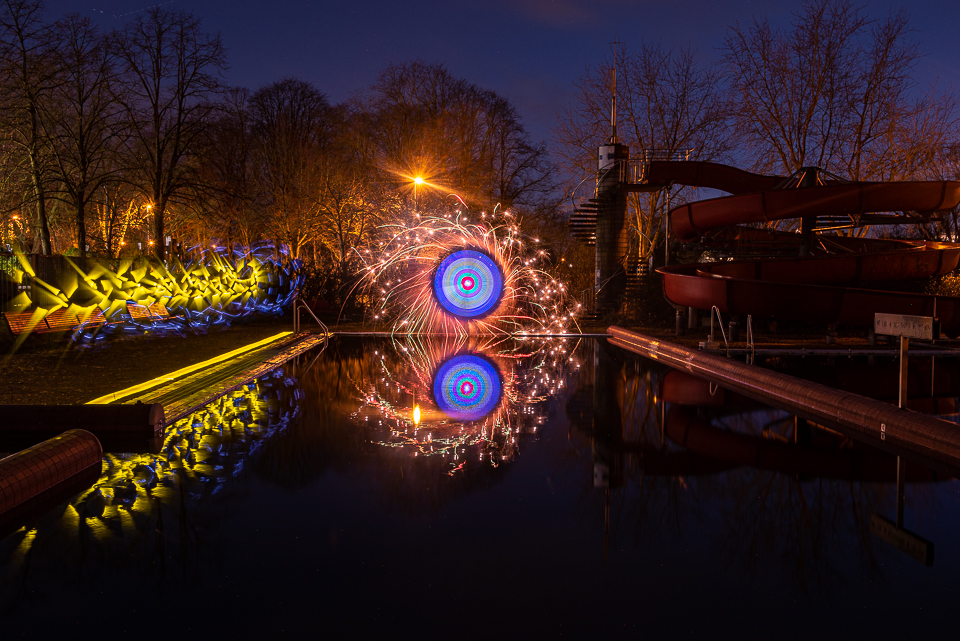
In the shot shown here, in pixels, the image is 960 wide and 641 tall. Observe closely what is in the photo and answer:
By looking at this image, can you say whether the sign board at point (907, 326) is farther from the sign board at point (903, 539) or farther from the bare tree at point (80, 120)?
the bare tree at point (80, 120)

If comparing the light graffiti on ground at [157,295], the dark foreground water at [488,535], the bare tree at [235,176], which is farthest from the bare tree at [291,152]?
the dark foreground water at [488,535]

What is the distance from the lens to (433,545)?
14.6 ft

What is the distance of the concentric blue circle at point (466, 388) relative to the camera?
8750mm

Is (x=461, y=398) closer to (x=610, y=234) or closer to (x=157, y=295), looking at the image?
(x=157, y=295)

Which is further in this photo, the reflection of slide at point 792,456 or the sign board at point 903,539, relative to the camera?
the reflection of slide at point 792,456

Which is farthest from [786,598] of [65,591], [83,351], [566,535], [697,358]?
[83,351]

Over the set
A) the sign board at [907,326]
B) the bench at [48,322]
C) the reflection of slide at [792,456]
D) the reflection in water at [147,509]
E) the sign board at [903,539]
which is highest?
the sign board at [907,326]

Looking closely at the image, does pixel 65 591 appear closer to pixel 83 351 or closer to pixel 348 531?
pixel 348 531

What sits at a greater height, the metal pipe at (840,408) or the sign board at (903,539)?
the metal pipe at (840,408)

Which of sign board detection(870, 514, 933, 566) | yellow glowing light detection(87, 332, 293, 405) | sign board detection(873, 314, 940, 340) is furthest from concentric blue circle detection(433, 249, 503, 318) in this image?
sign board detection(870, 514, 933, 566)

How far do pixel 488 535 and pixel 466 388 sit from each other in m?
Answer: 5.77

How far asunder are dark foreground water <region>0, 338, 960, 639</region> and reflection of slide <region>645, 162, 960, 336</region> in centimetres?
853

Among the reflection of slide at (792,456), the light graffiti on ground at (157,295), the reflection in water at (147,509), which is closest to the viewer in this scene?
the reflection in water at (147,509)

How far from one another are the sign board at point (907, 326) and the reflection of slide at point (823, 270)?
8566 millimetres
